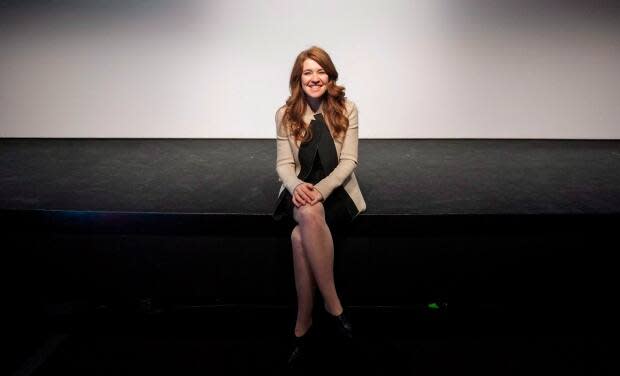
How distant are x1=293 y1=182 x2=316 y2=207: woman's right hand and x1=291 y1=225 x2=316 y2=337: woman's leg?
0.40 feet

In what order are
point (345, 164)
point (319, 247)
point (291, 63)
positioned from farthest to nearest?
point (291, 63), point (345, 164), point (319, 247)

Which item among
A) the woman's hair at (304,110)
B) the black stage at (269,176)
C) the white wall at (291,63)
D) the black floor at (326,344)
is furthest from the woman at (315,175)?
the white wall at (291,63)

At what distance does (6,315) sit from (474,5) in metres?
3.91

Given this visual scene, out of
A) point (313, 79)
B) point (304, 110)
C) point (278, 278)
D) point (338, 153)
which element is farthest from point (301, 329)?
point (313, 79)

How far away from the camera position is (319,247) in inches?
68.4

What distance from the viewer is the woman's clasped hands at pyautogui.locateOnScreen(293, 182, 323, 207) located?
69.7 inches

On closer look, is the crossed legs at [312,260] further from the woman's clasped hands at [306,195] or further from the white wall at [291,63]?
the white wall at [291,63]

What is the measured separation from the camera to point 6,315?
2.13 metres

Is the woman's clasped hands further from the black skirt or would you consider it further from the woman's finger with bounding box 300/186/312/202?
the black skirt

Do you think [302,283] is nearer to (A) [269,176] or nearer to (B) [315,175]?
(B) [315,175]

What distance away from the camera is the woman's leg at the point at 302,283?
1795 millimetres

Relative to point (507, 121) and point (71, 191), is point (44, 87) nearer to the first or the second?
point (71, 191)

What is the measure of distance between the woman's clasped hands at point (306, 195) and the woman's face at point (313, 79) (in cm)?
42

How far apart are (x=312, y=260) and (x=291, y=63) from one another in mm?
2334
